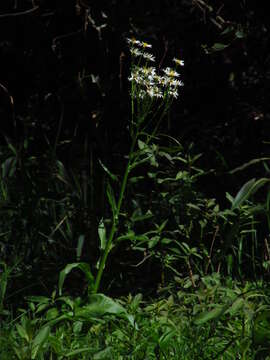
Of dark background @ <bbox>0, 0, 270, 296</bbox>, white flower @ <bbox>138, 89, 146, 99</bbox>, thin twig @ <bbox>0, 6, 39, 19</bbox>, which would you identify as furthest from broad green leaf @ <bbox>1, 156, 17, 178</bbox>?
white flower @ <bbox>138, 89, 146, 99</bbox>

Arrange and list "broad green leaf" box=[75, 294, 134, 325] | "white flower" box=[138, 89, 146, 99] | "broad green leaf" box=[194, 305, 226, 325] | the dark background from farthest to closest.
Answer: the dark background → "white flower" box=[138, 89, 146, 99] → "broad green leaf" box=[75, 294, 134, 325] → "broad green leaf" box=[194, 305, 226, 325]

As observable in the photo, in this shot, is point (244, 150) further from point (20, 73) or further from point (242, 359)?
point (242, 359)

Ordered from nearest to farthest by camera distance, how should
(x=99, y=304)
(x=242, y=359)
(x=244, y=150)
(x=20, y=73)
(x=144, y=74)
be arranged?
1. (x=242, y=359)
2. (x=99, y=304)
3. (x=144, y=74)
4. (x=244, y=150)
5. (x=20, y=73)

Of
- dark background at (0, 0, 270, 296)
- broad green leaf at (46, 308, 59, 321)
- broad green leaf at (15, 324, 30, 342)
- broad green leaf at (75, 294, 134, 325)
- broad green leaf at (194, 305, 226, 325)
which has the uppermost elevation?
dark background at (0, 0, 270, 296)

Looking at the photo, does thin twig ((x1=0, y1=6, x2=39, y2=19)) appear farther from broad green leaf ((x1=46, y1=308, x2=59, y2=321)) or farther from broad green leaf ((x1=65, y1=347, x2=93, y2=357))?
broad green leaf ((x1=65, y1=347, x2=93, y2=357))

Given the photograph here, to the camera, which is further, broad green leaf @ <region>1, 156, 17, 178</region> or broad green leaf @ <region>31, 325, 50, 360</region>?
broad green leaf @ <region>1, 156, 17, 178</region>

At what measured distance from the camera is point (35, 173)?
3.79 metres

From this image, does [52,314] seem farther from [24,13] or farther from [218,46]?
[24,13]

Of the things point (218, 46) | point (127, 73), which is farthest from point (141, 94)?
point (127, 73)

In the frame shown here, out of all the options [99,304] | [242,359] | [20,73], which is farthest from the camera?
[20,73]

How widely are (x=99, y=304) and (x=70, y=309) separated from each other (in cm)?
13

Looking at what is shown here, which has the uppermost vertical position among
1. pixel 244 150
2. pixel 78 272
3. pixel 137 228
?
pixel 244 150

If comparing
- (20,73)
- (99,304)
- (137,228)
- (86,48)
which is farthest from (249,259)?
(20,73)

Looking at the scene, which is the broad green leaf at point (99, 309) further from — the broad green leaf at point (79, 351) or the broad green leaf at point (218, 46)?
the broad green leaf at point (218, 46)
